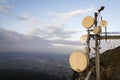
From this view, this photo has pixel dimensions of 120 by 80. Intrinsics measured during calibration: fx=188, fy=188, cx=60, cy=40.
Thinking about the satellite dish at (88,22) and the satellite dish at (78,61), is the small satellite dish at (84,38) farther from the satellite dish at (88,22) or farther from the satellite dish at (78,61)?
the satellite dish at (78,61)

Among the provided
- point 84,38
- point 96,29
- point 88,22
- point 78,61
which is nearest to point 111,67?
point 96,29

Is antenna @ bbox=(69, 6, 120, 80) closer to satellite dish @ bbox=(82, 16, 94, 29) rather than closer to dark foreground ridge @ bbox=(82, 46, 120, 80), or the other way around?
satellite dish @ bbox=(82, 16, 94, 29)

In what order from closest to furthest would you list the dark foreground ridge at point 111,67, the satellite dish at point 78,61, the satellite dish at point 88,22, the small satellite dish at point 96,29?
the satellite dish at point 78,61
the satellite dish at point 88,22
the small satellite dish at point 96,29
the dark foreground ridge at point 111,67

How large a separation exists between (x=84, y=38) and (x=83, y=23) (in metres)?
2.19

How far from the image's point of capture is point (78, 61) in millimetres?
7344

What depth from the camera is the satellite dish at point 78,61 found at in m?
7.07

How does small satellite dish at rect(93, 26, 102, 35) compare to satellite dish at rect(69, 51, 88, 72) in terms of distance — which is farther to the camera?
small satellite dish at rect(93, 26, 102, 35)

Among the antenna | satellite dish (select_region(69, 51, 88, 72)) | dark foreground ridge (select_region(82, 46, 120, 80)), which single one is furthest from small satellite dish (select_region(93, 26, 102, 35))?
dark foreground ridge (select_region(82, 46, 120, 80))

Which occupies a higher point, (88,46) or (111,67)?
(88,46)

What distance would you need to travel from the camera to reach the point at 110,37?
85.1ft

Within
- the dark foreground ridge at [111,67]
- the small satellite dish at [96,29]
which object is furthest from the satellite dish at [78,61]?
the dark foreground ridge at [111,67]

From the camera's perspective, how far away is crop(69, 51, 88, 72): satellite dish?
707cm

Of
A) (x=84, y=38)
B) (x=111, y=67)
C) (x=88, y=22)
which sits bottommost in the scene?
(x=111, y=67)

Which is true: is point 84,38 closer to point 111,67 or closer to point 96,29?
point 96,29
